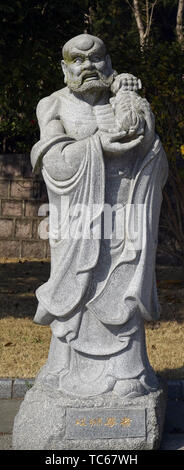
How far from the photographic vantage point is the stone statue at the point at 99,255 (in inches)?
174

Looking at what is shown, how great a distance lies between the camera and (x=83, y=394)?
4457 mm

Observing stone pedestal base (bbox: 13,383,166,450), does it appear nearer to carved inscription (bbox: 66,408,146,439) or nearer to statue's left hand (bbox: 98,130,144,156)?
carved inscription (bbox: 66,408,146,439)

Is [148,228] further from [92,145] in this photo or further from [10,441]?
[10,441]

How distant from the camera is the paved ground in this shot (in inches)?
186

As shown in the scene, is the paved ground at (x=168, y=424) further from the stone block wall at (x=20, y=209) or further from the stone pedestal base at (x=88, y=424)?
the stone block wall at (x=20, y=209)

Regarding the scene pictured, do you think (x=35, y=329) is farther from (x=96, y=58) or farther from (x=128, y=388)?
(x=96, y=58)

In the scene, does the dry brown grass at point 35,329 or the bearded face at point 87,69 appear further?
the dry brown grass at point 35,329

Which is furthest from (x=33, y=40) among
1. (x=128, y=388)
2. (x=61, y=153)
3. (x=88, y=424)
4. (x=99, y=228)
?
(x=88, y=424)

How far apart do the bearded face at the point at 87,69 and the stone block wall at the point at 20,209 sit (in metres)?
8.08

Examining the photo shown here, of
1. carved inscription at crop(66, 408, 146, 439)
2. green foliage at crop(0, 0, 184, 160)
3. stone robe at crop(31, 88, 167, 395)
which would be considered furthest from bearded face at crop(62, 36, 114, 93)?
green foliage at crop(0, 0, 184, 160)

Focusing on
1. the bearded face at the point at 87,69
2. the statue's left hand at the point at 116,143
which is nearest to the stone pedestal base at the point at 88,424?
the statue's left hand at the point at 116,143

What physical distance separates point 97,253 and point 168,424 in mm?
1469

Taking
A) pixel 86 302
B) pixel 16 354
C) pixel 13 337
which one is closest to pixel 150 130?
pixel 86 302
